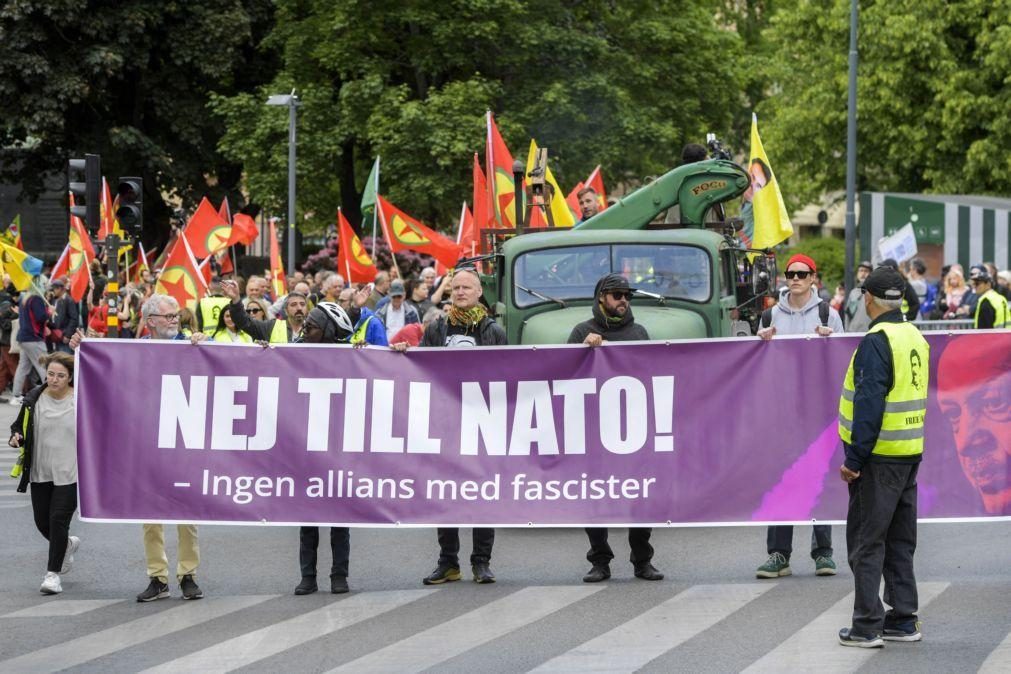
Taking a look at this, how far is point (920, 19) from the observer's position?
41.1 meters

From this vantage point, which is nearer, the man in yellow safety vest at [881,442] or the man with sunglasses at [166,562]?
the man in yellow safety vest at [881,442]

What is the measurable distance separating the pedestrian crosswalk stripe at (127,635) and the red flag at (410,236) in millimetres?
14679

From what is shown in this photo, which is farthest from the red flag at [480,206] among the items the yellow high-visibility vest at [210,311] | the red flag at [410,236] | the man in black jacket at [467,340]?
the man in black jacket at [467,340]

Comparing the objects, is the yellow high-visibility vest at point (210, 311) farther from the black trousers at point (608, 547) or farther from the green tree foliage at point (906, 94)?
the green tree foliage at point (906, 94)

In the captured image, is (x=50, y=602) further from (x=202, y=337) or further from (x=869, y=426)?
(x=869, y=426)

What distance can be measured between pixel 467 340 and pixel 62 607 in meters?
2.91

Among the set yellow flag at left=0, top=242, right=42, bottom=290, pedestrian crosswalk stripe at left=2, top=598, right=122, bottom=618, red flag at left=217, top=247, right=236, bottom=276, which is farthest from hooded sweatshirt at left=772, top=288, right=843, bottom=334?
red flag at left=217, top=247, right=236, bottom=276

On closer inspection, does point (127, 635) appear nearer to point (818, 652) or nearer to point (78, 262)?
point (818, 652)

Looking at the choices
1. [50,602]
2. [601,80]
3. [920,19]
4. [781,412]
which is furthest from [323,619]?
[920,19]

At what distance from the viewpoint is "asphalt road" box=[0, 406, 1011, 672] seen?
27.8 ft

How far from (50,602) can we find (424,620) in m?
2.50

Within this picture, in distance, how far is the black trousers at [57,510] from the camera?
1080cm

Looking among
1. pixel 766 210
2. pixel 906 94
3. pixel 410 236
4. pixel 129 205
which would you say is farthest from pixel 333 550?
pixel 906 94

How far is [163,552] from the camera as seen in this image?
34.3ft
